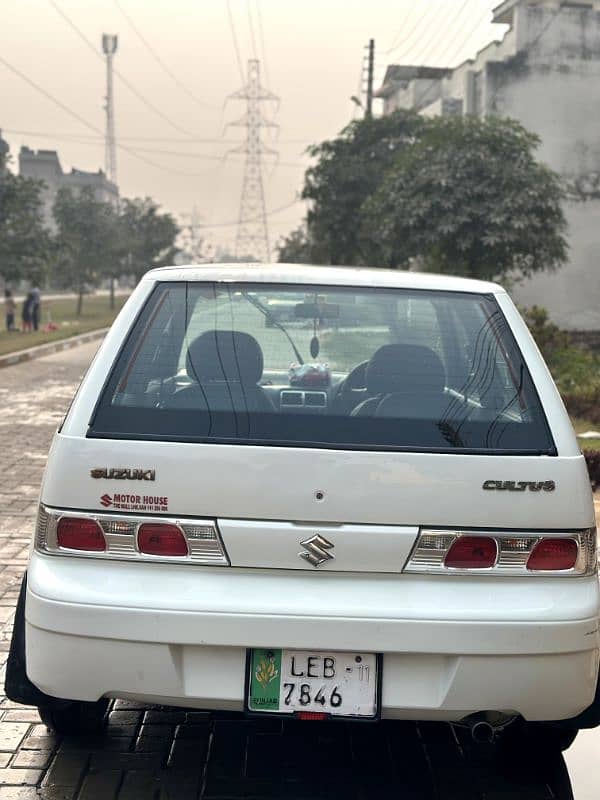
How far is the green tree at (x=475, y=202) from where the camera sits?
741 inches

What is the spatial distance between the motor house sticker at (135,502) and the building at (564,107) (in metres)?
24.4

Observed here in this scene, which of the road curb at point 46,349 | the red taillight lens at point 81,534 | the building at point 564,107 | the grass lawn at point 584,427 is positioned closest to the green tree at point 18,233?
the road curb at point 46,349

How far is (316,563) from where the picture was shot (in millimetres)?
2844

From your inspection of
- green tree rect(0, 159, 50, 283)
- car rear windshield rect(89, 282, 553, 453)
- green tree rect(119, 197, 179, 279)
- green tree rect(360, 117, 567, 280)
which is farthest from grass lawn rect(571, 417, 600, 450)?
green tree rect(119, 197, 179, 279)

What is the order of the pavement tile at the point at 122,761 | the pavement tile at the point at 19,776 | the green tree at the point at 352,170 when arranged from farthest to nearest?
the green tree at the point at 352,170
the pavement tile at the point at 122,761
the pavement tile at the point at 19,776

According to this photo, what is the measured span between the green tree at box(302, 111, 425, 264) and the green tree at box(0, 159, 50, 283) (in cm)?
965

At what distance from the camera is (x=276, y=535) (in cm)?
284

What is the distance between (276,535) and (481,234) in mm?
16914

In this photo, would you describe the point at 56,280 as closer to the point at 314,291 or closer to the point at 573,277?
the point at 573,277

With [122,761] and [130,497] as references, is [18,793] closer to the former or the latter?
[122,761]

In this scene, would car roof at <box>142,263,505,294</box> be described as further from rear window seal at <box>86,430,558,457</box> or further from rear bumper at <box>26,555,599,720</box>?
rear bumper at <box>26,555,599,720</box>

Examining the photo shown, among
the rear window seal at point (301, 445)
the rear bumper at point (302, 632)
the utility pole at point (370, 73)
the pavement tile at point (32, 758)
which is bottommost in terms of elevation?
the pavement tile at point (32, 758)

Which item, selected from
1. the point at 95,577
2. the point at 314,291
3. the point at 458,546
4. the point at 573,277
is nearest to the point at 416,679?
the point at 458,546

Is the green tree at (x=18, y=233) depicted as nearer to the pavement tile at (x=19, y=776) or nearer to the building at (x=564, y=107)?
the building at (x=564, y=107)
